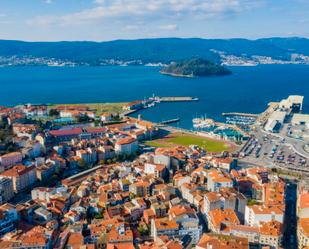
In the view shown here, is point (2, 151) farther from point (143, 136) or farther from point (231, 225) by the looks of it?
point (231, 225)

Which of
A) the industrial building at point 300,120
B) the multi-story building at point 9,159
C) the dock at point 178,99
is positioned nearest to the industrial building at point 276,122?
the industrial building at point 300,120

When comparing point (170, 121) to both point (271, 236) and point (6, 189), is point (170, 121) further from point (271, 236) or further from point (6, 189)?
point (271, 236)

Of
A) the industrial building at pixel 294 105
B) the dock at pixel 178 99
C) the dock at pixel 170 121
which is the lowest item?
the dock at pixel 170 121

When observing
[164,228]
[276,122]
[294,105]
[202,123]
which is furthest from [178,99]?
[164,228]

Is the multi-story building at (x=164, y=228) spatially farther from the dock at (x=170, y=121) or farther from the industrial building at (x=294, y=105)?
the industrial building at (x=294, y=105)

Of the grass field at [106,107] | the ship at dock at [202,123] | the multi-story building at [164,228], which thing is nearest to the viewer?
the multi-story building at [164,228]

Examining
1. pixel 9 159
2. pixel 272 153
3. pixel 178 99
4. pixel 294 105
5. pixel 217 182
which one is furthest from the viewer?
pixel 178 99

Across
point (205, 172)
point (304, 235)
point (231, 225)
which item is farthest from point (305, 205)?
point (205, 172)
